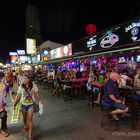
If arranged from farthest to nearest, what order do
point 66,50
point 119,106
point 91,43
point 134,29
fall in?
1. point 66,50
2. point 91,43
3. point 134,29
4. point 119,106

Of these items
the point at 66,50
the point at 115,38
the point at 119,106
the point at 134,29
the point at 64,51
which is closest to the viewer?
the point at 119,106

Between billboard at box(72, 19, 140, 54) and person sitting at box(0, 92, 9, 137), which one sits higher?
billboard at box(72, 19, 140, 54)

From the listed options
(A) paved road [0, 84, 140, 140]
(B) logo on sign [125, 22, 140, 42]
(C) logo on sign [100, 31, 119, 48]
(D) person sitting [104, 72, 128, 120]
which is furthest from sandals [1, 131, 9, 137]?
(C) logo on sign [100, 31, 119, 48]

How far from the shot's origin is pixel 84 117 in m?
6.77

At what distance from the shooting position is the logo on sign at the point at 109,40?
11469 millimetres

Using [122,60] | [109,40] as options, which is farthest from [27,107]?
[122,60]

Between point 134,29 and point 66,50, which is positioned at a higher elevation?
point 66,50

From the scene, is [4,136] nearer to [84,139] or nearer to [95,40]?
[84,139]

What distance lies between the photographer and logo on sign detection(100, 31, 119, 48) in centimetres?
1147

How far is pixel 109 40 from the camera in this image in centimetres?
1194

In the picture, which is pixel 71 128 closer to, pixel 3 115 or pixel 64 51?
pixel 3 115

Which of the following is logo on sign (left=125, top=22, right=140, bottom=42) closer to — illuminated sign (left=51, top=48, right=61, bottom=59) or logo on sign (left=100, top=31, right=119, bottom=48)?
logo on sign (left=100, top=31, right=119, bottom=48)

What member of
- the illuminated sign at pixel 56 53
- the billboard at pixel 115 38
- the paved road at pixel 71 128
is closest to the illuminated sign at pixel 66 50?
the illuminated sign at pixel 56 53

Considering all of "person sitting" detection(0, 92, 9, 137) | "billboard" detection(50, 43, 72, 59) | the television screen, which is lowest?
"person sitting" detection(0, 92, 9, 137)
